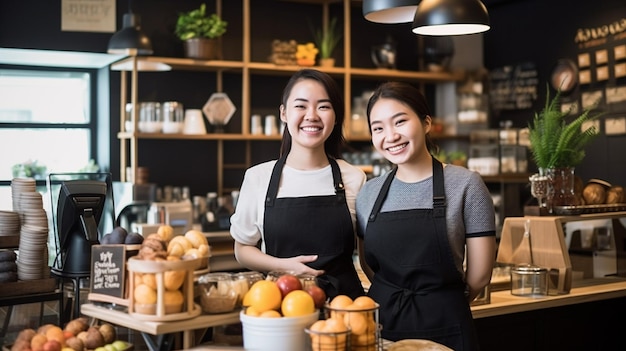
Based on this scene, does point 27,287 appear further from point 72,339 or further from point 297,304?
point 297,304

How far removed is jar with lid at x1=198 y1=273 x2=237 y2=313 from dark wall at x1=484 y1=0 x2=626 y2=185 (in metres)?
5.11

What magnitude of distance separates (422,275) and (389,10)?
143 centimetres

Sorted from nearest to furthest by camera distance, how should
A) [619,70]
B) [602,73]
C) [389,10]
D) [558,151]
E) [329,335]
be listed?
1. [329,335]
2. [389,10]
3. [558,151]
4. [619,70]
5. [602,73]

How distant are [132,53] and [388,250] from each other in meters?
3.36

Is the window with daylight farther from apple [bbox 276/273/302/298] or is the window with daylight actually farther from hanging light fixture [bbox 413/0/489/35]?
apple [bbox 276/273/302/298]

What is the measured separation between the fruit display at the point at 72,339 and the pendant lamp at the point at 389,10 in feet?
6.42

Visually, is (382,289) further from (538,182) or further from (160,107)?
(160,107)

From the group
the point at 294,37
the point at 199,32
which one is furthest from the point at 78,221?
the point at 294,37

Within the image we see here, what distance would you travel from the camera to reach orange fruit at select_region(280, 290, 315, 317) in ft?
7.24

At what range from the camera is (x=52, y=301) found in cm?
287

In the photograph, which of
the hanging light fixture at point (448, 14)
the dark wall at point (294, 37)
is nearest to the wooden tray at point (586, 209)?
the hanging light fixture at point (448, 14)

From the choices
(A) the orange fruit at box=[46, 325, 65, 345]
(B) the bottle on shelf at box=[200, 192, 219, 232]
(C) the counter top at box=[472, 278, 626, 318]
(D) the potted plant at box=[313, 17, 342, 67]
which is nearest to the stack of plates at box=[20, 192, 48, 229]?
(A) the orange fruit at box=[46, 325, 65, 345]

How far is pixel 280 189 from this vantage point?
116 inches

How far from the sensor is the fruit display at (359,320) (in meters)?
2.20
